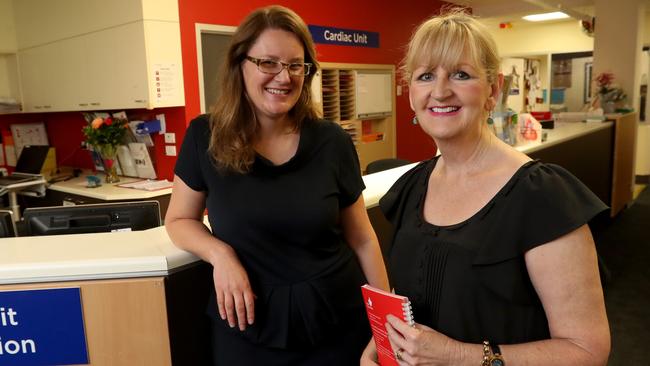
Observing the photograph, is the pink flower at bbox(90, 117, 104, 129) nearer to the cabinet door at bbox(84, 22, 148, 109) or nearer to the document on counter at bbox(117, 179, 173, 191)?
the cabinet door at bbox(84, 22, 148, 109)

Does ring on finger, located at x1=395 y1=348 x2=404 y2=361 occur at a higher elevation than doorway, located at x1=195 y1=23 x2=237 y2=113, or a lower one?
lower

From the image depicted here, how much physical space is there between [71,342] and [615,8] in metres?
7.12

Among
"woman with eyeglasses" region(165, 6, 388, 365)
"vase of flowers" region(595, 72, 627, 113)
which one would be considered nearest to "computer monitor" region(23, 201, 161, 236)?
"woman with eyeglasses" region(165, 6, 388, 365)

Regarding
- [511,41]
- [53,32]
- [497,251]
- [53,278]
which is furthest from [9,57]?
[511,41]

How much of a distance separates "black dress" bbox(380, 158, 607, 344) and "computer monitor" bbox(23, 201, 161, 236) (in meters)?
1.06

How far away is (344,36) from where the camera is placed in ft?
17.5

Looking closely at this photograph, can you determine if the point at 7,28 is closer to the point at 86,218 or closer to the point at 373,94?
the point at 373,94

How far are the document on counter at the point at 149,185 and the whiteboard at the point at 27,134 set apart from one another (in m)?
1.92

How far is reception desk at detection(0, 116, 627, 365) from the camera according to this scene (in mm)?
1258

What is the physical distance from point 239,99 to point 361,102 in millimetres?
4330

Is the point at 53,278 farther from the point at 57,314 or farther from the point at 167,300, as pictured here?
the point at 167,300

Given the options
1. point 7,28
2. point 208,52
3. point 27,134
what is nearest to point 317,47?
point 208,52

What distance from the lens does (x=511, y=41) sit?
1015cm

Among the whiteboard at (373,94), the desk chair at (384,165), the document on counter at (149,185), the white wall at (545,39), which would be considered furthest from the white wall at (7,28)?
the white wall at (545,39)
